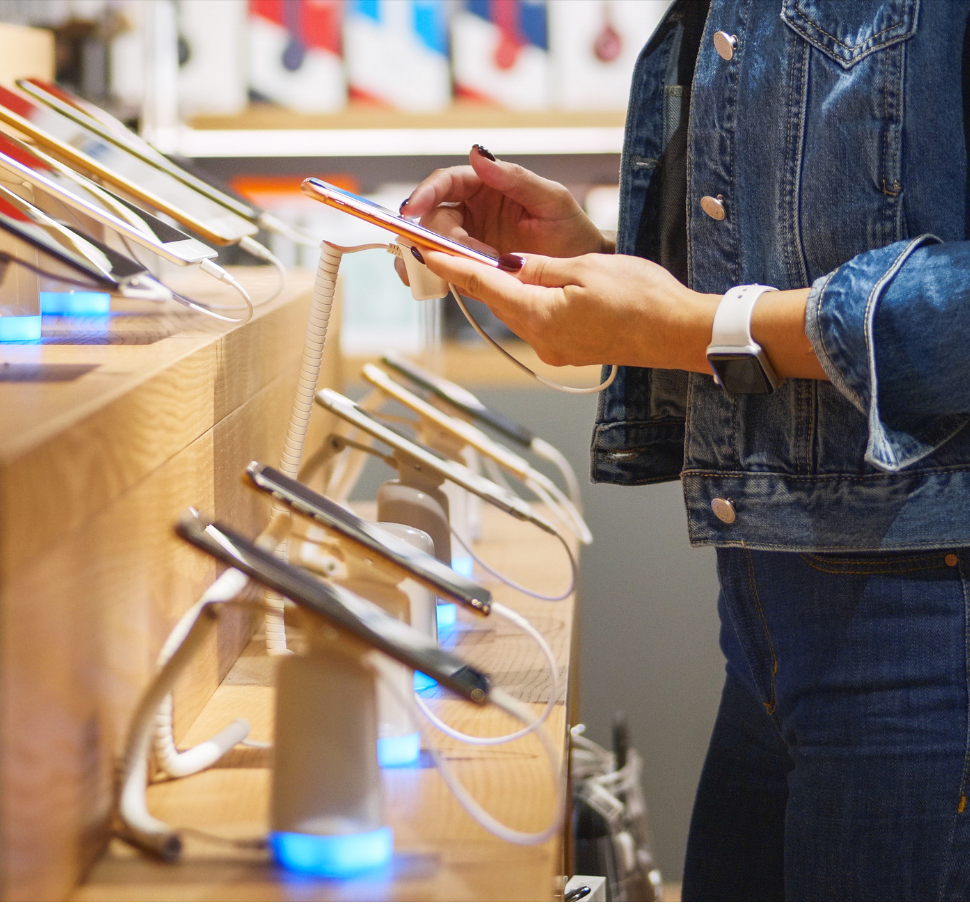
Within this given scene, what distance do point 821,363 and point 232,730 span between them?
15.9 inches

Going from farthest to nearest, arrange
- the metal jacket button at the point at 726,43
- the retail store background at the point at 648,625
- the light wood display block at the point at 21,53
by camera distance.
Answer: the retail store background at the point at 648,625
the light wood display block at the point at 21,53
the metal jacket button at the point at 726,43

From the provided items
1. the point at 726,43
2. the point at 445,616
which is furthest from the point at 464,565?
the point at 726,43

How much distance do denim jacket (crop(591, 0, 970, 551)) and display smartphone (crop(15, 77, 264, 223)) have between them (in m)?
0.47

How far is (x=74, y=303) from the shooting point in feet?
2.76

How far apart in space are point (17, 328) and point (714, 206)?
1.51ft

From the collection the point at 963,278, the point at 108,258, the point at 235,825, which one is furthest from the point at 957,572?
the point at 108,258

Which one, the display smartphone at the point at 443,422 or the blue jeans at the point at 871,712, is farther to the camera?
the display smartphone at the point at 443,422

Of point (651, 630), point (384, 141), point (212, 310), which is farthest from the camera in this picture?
point (384, 141)

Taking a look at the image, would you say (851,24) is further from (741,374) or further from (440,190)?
(440,190)

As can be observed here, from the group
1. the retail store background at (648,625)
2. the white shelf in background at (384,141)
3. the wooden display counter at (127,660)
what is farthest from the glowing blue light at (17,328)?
the white shelf in background at (384,141)

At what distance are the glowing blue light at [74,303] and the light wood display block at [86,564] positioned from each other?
0.47 feet

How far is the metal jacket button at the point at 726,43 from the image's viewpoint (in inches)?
25.9

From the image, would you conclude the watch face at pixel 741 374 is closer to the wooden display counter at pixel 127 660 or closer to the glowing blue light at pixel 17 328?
the wooden display counter at pixel 127 660
